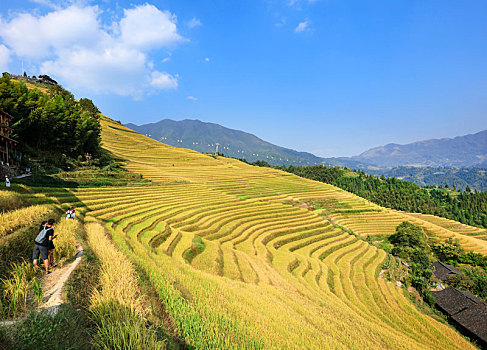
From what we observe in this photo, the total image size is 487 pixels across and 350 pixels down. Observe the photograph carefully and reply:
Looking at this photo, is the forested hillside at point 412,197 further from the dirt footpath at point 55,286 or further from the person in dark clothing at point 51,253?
the person in dark clothing at point 51,253

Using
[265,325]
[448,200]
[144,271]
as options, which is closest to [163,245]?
[144,271]

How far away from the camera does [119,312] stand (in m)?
4.12

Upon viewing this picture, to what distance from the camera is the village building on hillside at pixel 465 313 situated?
17.6 m

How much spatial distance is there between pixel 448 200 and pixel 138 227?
485 feet

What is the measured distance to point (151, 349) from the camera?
319cm

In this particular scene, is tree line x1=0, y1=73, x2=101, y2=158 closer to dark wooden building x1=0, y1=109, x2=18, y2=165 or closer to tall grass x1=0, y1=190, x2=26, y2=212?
dark wooden building x1=0, y1=109, x2=18, y2=165

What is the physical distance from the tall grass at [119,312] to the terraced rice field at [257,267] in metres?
1.02

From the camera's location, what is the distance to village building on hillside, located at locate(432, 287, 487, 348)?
57.7 feet

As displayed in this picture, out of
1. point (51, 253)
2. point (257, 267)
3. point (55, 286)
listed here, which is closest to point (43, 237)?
point (51, 253)

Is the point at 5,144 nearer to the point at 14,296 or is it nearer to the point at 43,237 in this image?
the point at 43,237

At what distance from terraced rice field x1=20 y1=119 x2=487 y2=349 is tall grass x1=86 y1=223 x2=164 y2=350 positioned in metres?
1.02

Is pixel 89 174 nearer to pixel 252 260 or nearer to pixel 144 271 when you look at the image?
pixel 252 260

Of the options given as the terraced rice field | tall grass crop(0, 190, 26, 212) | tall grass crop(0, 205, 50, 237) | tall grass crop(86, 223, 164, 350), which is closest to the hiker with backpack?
tall grass crop(86, 223, 164, 350)

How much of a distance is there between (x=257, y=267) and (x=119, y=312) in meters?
12.7
